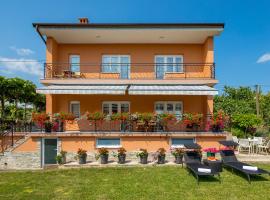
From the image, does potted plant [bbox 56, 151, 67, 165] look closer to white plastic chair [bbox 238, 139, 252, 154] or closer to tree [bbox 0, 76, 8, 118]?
tree [bbox 0, 76, 8, 118]

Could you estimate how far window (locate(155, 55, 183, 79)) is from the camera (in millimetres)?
19728

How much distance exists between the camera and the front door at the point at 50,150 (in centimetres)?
1567

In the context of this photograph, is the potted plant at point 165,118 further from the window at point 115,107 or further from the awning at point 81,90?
the window at point 115,107

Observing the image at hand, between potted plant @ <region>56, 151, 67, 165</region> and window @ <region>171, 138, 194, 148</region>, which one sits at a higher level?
window @ <region>171, 138, 194, 148</region>

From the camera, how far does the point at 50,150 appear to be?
15727mm

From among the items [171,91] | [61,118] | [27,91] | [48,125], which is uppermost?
[27,91]

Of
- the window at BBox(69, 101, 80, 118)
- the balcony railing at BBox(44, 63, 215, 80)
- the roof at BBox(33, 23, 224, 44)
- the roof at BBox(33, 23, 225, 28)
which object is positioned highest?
the roof at BBox(33, 23, 225, 28)

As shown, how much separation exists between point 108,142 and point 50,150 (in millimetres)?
4228

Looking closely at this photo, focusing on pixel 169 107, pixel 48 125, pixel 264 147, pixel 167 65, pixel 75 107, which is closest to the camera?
pixel 48 125

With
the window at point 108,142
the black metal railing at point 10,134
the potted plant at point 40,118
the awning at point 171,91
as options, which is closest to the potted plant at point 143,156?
the window at point 108,142

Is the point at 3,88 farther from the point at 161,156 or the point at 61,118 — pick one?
the point at 161,156

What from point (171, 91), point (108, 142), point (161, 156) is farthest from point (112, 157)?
point (171, 91)

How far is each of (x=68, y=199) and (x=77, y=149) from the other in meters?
7.23

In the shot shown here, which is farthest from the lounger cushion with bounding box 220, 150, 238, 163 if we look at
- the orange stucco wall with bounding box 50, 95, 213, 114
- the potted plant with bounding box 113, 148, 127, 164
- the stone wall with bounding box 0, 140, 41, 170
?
the stone wall with bounding box 0, 140, 41, 170
